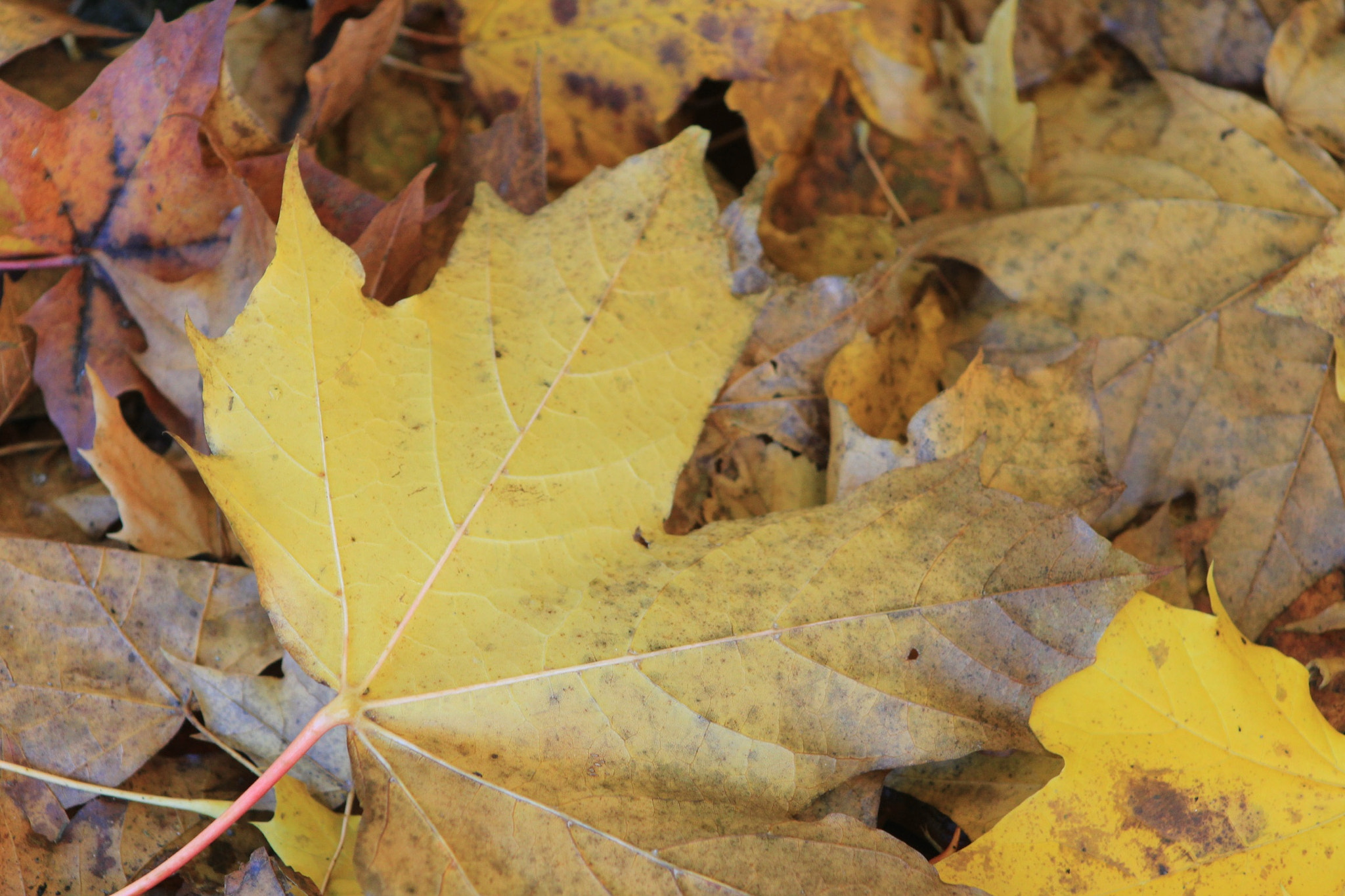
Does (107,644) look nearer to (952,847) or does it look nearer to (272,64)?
(272,64)

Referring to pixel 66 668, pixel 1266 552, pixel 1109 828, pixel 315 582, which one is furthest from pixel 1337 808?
pixel 66 668

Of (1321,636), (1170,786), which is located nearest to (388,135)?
(1170,786)

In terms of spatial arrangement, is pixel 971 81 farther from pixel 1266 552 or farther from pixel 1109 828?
pixel 1109 828

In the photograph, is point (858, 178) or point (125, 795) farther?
point (858, 178)

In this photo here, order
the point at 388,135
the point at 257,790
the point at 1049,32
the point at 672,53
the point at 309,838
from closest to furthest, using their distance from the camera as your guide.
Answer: the point at 257,790
the point at 309,838
the point at 672,53
the point at 388,135
the point at 1049,32

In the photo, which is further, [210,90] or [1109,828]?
[210,90]

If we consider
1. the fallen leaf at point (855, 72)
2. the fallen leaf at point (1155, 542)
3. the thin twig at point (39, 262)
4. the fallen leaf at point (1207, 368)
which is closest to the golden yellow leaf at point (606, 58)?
the fallen leaf at point (855, 72)

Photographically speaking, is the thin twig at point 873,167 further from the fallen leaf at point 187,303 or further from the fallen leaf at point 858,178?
the fallen leaf at point 187,303
